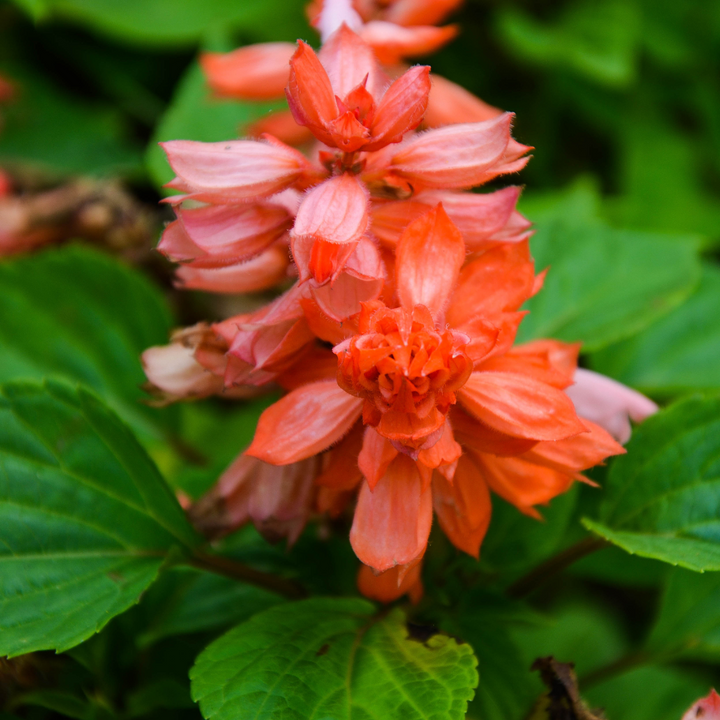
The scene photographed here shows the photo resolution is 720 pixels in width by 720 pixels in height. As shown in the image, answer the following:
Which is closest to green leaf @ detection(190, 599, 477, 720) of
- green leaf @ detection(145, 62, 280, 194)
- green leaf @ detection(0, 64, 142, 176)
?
green leaf @ detection(145, 62, 280, 194)

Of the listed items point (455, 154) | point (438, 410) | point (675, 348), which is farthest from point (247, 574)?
point (675, 348)

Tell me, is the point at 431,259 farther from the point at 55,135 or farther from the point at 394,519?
the point at 55,135

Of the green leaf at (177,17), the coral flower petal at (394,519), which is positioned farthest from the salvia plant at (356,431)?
the green leaf at (177,17)

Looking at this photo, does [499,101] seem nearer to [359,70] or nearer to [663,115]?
[663,115]

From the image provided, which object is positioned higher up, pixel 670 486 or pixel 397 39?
pixel 397 39

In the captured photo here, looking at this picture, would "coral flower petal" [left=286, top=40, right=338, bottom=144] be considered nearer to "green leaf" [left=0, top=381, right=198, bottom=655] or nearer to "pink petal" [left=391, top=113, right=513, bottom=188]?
"pink petal" [left=391, top=113, right=513, bottom=188]

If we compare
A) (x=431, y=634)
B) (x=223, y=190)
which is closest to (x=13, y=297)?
(x=223, y=190)

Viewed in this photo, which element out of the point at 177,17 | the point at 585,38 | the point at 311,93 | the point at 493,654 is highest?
the point at 311,93
